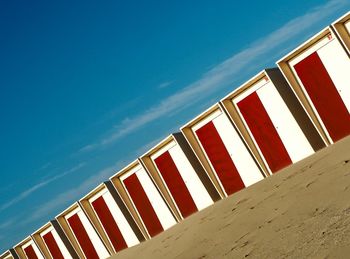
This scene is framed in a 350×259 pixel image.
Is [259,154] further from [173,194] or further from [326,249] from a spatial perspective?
[326,249]

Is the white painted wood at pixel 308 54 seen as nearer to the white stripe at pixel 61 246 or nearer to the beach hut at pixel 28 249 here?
the white stripe at pixel 61 246

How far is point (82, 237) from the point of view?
11516mm

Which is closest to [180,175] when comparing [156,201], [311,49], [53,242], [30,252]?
[156,201]

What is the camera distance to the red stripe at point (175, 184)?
9117 mm

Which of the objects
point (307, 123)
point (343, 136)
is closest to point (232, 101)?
point (307, 123)

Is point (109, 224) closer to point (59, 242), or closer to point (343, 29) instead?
point (59, 242)

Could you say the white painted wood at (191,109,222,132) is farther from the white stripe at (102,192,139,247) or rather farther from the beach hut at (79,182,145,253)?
the white stripe at (102,192,139,247)

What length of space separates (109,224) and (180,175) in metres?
2.56

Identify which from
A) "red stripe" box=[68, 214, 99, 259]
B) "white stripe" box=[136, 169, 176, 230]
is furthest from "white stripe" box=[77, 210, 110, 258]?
"white stripe" box=[136, 169, 176, 230]

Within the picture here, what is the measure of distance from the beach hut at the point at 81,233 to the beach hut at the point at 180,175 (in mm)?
2579

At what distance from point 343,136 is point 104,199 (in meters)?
5.45

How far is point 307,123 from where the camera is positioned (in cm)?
761

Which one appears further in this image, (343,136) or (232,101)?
(232,101)

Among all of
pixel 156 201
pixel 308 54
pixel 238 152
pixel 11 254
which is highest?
pixel 308 54
